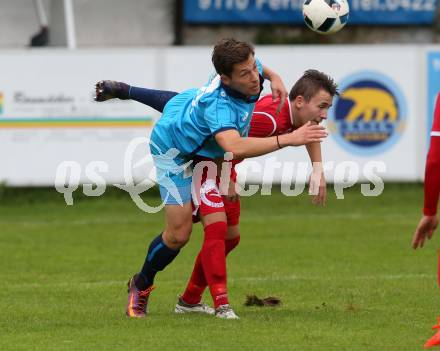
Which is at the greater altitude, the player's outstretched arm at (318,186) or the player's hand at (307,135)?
the player's hand at (307,135)

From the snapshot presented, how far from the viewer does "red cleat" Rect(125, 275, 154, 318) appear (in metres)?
9.16

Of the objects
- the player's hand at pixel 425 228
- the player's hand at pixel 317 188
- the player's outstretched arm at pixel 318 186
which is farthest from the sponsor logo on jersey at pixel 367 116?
the player's hand at pixel 425 228

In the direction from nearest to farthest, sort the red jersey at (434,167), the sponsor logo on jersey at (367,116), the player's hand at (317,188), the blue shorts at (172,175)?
the red jersey at (434,167), the player's hand at (317,188), the blue shorts at (172,175), the sponsor logo on jersey at (367,116)

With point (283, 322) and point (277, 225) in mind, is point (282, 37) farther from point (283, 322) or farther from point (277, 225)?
point (283, 322)

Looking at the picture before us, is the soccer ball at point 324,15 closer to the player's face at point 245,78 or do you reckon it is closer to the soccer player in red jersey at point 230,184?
the soccer player in red jersey at point 230,184

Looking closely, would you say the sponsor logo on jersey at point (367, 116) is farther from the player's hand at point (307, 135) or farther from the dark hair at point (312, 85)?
the player's hand at point (307, 135)

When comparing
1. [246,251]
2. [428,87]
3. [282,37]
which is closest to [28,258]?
[246,251]

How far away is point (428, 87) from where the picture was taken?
65.1 ft

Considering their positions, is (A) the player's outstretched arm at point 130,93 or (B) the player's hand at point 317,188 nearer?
(B) the player's hand at point 317,188

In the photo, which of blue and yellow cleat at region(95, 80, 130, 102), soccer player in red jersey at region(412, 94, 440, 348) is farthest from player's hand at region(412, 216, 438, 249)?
blue and yellow cleat at region(95, 80, 130, 102)

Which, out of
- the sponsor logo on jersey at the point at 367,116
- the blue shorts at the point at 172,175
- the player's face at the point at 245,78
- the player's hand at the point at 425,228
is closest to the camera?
the player's hand at the point at 425,228

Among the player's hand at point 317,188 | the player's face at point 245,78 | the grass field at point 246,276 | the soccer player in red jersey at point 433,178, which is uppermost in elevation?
the player's face at point 245,78

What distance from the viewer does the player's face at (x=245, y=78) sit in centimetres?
852

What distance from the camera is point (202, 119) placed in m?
8.77
